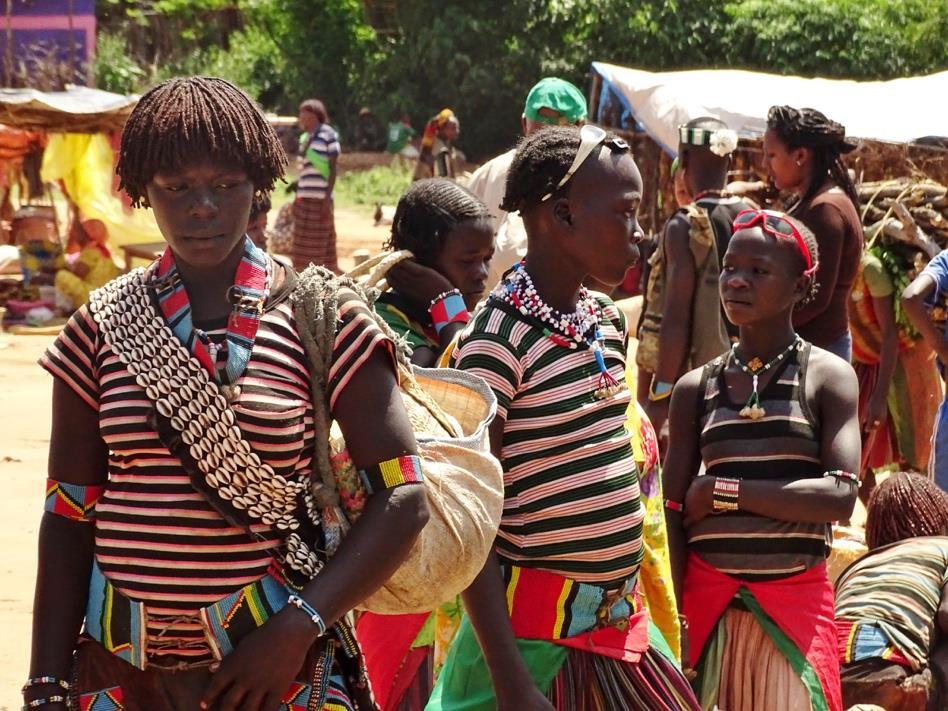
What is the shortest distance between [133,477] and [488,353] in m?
0.92

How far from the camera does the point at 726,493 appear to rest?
3707mm

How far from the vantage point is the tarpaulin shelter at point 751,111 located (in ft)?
36.5

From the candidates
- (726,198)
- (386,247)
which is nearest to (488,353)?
(386,247)

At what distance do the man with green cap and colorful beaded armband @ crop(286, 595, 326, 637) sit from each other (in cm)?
305

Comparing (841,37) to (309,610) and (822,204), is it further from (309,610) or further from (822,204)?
(309,610)

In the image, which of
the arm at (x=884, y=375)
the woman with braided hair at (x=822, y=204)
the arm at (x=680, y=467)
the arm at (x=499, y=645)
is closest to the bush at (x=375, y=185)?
the arm at (x=884, y=375)

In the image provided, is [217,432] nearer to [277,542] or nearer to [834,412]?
[277,542]

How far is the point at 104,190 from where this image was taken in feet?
50.7

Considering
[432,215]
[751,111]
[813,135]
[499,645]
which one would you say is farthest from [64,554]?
[751,111]

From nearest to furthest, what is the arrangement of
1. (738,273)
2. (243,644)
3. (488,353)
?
1. (243,644)
2. (488,353)
3. (738,273)

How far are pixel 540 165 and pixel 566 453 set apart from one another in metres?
0.63

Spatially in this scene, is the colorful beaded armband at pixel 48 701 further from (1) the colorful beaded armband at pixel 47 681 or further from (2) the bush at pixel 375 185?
(2) the bush at pixel 375 185

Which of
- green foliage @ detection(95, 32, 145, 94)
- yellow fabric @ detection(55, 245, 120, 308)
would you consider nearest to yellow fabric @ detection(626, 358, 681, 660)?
yellow fabric @ detection(55, 245, 120, 308)

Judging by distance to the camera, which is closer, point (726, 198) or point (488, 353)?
point (488, 353)
